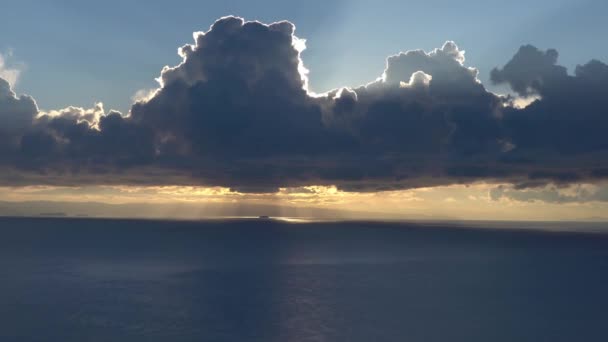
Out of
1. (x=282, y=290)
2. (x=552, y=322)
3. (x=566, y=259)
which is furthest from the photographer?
(x=566, y=259)

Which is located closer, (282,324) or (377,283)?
(282,324)

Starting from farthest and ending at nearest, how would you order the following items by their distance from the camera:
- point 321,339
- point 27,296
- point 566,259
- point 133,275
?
point 566,259 < point 133,275 < point 27,296 < point 321,339


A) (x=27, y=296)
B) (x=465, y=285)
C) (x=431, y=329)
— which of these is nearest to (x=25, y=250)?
(x=27, y=296)

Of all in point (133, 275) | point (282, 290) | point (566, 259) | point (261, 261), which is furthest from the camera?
point (566, 259)

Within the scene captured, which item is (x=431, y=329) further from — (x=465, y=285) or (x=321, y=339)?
(x=465, y=285)

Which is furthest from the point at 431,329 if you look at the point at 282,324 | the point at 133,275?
the point at 133,275

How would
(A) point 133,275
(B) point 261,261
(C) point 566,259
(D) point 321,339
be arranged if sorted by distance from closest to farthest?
(D) point 321,339 → (A) point 133,275 → (B) point 261,261 → (C) point 566,259

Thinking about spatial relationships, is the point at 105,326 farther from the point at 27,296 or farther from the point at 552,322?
the point at 552,322

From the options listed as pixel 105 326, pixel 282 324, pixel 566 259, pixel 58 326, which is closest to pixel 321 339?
pixel 282 324

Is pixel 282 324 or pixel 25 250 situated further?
pixel 25 250
